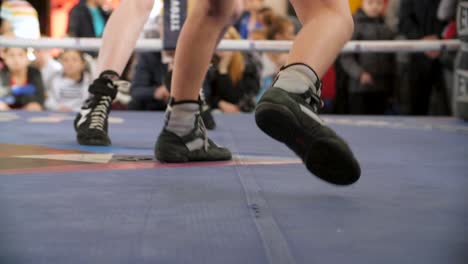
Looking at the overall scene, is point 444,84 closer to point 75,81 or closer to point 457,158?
point 75,81

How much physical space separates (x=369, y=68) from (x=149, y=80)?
4.36 feet

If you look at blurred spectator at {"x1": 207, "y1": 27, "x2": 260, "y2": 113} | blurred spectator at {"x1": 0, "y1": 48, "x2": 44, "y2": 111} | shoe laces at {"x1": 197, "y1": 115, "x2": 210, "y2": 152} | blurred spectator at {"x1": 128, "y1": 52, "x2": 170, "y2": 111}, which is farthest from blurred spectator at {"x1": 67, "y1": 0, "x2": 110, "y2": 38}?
shoe laces at {"x1": 197, "y1": 115, "x2": 210, "y2": 152}

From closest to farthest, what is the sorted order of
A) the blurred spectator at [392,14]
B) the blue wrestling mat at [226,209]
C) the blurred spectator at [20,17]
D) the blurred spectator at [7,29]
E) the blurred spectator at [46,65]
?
the blue wrestling mat at [226,209], the blurred spectator at [46,65], the blurred spectator at [392,14], the blurred spectator at [7,29], the blurred spectator at [20,17]

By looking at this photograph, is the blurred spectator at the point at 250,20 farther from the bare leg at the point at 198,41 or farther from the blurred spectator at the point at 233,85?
the bare leg at the point at 198,41

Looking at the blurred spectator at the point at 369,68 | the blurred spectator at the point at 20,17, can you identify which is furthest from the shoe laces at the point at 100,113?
the blurred spectator at the point at 20,17

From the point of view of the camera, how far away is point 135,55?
5.67m

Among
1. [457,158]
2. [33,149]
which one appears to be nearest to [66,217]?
[33,149]

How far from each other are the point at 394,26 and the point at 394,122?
181cm

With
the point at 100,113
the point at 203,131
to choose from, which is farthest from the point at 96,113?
the point at 203,131

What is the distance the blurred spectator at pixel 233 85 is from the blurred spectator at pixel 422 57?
992 mm

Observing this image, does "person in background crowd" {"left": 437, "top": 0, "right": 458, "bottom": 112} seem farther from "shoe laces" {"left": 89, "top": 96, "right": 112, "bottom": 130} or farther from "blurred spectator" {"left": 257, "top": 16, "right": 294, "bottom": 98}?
"shoe laces" {"left": 89, "top": 96, "right": 112, "bottom": 130}

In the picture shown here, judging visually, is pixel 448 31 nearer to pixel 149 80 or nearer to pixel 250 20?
pixel 250 20

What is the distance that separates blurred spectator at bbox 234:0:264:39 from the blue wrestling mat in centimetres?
321

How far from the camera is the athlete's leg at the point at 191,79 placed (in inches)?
81.0
